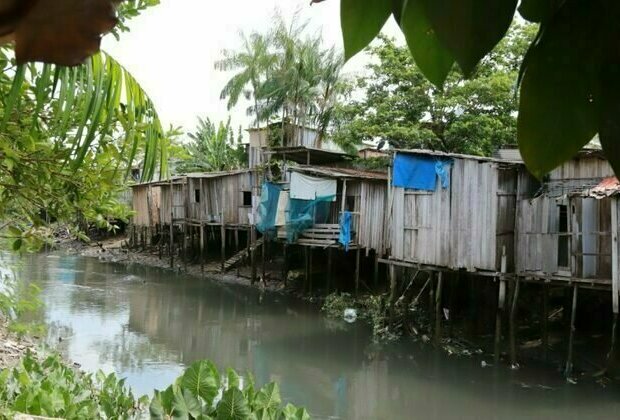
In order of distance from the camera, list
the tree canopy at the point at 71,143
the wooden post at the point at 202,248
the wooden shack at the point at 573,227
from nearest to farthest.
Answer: the tree canopy at the point at 71,143
the wooden shack at the point at 573,227
the wooden post at the point at 202,248

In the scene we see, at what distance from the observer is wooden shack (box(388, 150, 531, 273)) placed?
34.4 feet

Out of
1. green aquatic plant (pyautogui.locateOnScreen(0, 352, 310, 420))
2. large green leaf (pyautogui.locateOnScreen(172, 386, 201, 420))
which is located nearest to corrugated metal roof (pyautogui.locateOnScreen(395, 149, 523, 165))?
green aquatic plant (pyautogui.locateOnScreen(0, 352, 310, 420))

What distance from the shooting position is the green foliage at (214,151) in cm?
2567

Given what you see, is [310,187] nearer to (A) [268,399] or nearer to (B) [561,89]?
(A) [268,399]

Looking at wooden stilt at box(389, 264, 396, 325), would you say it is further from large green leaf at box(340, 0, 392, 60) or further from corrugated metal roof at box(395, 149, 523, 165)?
large green leaf at box(340, 0, 392, 60)

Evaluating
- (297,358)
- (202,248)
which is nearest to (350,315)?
(297,358)

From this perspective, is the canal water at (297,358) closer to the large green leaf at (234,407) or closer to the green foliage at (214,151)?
the large green leaf at (234,407)

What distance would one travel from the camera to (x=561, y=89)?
514 millimetres

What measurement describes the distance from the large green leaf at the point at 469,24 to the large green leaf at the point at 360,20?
0.23 ft

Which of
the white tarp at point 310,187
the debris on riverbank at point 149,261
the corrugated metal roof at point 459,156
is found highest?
the corrugated metal roof at point 459,156

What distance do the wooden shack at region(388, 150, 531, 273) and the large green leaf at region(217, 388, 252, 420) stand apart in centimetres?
692

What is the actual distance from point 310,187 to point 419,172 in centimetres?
477

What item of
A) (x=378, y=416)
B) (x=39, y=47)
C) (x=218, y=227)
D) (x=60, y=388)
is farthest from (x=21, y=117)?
(x=218, y=227)

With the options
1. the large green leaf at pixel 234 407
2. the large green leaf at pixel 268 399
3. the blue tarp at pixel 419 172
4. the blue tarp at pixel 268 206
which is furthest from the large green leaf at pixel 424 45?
the blue tarp at pixel 268 206
